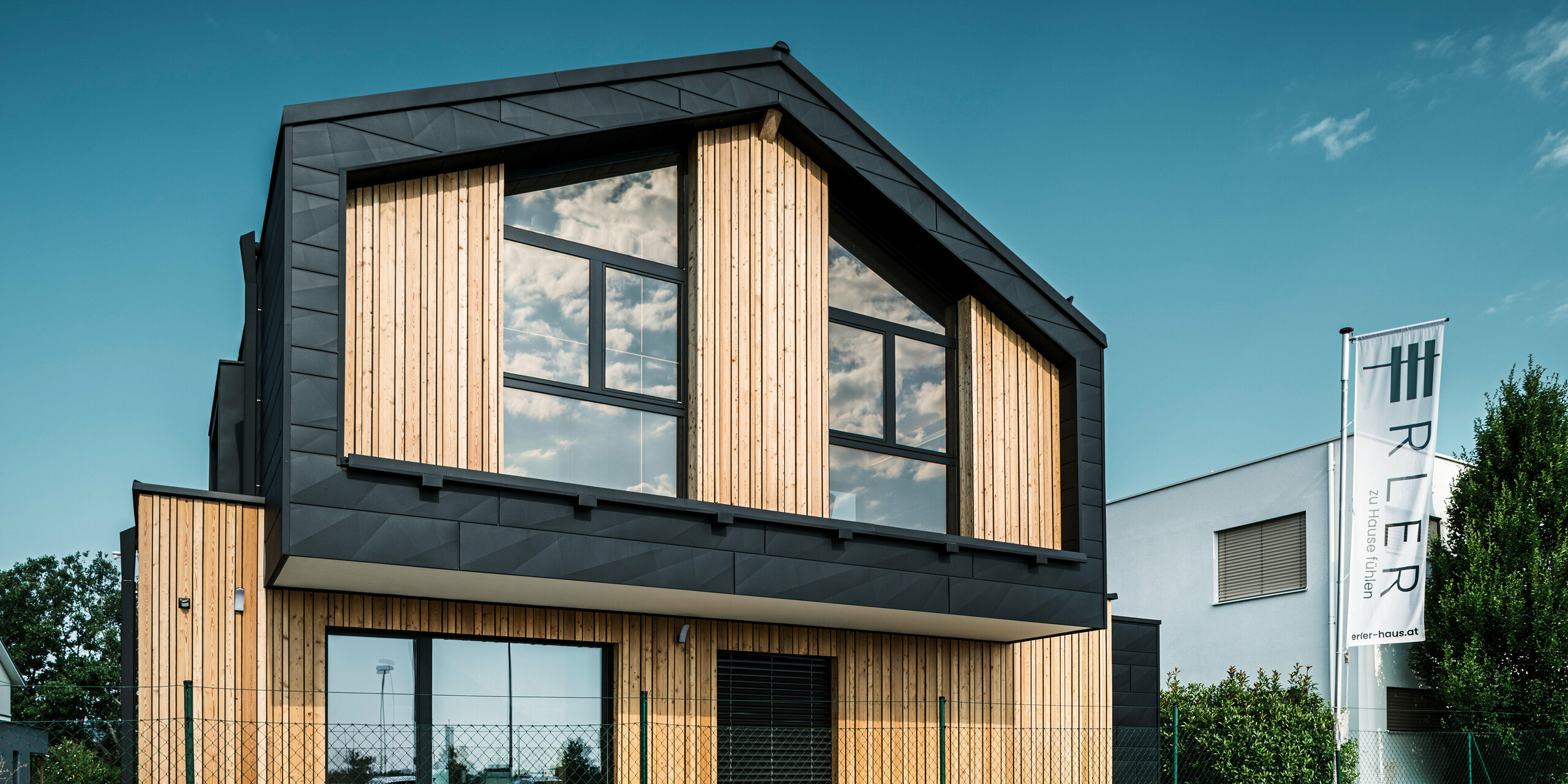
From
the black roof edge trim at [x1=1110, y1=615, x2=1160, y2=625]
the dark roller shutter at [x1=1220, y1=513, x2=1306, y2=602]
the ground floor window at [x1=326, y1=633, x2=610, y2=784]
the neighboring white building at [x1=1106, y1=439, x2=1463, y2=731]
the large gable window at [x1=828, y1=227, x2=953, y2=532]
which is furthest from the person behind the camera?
the dark roller shutter at [x1=1220, y1=513, x2=1306, y2=602]

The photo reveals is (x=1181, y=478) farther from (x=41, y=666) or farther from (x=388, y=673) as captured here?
(x=41, y=666)

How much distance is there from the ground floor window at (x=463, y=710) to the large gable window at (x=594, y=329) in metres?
1.54

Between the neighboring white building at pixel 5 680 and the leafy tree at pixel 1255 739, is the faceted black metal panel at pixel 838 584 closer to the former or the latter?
the leafy tree at pixel 1255 739

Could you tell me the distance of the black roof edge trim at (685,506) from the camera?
7.62 m

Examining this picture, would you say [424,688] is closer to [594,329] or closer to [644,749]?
[644,749]

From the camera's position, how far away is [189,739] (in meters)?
7.51

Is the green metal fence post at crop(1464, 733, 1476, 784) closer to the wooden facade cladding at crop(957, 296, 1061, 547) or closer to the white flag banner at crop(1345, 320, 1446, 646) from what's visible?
the white flag banner at crop(1345, 320, 1446, 646)

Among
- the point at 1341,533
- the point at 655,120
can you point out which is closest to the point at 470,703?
the point at 655,120

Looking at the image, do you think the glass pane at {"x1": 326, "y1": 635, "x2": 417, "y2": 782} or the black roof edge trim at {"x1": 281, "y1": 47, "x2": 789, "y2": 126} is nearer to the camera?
the black roof edge trim at {"x1": 281, "y1": 47, "x2": 789, "y2": 126}

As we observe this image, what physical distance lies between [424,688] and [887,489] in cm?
423

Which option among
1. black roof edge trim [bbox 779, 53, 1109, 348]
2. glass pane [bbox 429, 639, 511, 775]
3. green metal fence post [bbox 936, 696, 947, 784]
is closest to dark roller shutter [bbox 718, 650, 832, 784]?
green metal fence post [bbox 936, 696, 947, 784]

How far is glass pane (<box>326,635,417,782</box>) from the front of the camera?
830cm

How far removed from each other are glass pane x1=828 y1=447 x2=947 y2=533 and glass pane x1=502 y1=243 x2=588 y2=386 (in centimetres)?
245

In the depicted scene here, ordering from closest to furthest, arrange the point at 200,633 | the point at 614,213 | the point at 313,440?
1. the point at 313,440
2. the point at 200,633
3. the point at 614,213
